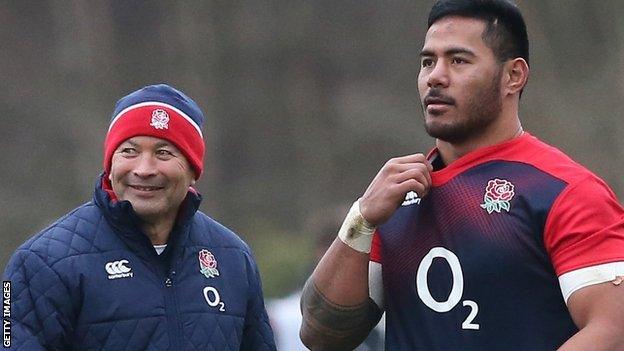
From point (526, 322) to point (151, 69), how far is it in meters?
8.75

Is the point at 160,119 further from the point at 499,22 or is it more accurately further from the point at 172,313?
the point at 499,22

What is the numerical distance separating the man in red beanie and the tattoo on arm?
0.28 meters

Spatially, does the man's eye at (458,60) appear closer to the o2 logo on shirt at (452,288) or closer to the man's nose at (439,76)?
the man's nose at (439,76)

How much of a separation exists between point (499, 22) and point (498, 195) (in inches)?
17.3

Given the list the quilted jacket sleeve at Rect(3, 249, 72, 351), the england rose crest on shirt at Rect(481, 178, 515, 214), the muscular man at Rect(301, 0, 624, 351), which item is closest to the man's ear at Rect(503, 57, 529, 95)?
the muscular man at Rect(301, 0, 624, 351)

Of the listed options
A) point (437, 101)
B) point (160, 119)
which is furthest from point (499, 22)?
point (160, 119)

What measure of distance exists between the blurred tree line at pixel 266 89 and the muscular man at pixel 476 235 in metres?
7.53

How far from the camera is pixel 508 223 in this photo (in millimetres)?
3613

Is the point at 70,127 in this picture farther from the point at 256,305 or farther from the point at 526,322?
the point at 526,322

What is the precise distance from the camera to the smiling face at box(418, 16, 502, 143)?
3.73 meters

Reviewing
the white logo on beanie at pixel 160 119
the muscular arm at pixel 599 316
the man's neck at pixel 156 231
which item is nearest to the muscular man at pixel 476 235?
the muscular arm at pixel 599 316

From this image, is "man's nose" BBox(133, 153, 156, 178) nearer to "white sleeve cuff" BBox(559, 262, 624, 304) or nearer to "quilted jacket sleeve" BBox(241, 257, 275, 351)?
"quilted jacket sleeve" BBox(241, 257, 275, 351)

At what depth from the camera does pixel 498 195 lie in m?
3.66

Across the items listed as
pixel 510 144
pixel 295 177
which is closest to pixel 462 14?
pixel 510 144
